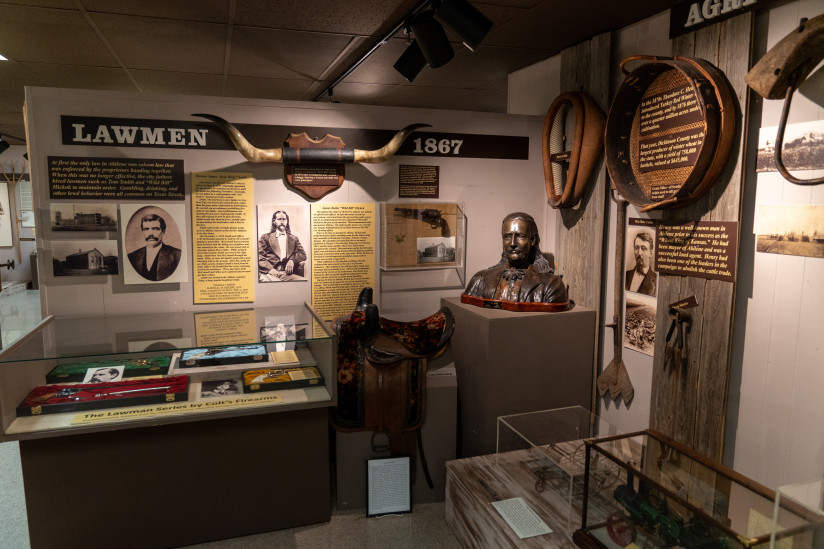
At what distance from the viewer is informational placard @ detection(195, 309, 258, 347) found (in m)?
2.43

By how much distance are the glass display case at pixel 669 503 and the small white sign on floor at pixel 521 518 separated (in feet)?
0.63

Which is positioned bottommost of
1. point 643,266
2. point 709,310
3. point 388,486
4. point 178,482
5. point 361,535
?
point 361,535

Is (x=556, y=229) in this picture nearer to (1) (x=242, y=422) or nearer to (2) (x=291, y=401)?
(2) (x=291, y=401)

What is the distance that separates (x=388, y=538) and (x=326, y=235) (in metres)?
1.79

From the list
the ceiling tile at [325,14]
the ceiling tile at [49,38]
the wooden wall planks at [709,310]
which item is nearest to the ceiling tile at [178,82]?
the ceiling tile at [49,38]

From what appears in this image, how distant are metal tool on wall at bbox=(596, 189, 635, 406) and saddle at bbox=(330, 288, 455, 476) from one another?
3.59 feet

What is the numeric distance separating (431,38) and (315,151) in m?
0.98

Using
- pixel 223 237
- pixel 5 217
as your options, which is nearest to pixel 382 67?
pixel 223 237

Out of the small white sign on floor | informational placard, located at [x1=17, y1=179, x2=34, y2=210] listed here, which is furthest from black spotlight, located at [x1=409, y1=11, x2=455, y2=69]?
informational placard, located at [x1=17, y1=179, x2=34, y2=210]

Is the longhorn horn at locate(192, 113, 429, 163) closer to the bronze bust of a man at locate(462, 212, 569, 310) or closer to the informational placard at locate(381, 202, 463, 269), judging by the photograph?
the informational placard at locate(381, 202, 463, 269)

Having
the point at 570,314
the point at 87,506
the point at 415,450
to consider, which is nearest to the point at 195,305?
A: the point at 87,506

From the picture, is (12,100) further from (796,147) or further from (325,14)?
(796,147)

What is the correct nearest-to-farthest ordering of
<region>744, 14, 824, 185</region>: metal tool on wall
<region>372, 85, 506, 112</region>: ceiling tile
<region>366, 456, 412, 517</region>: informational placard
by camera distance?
<region>744, 14, 824, 185</region>: metal tool on wall < <region>366, 456, 412, 517</region>: informational placard < <region>372, 85, 506, 112</region>: ceiling tile

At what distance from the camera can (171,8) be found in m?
2.84
